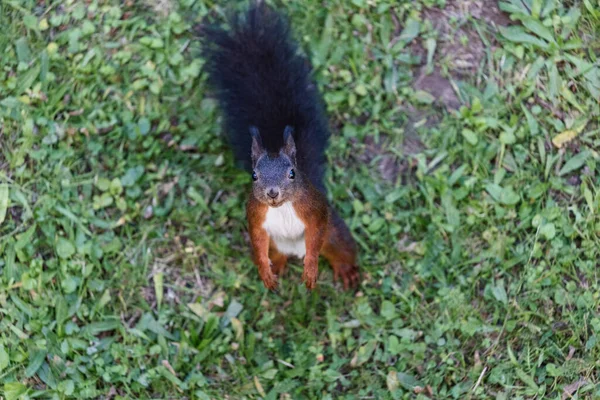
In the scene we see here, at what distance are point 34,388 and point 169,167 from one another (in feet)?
4.11

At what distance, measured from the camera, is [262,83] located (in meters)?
3.63

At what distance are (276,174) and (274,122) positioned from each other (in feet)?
1.52

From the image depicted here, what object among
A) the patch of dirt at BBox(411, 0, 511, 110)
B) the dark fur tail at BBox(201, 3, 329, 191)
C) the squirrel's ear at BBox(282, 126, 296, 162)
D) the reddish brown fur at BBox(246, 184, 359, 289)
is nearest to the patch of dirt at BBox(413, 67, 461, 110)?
the patch of dirt at BBox(411, 0, 511, 110)

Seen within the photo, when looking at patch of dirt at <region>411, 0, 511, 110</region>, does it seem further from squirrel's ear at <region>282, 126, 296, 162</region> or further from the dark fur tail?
squirrel's ear at <region>282, 126, 296, 162</region>

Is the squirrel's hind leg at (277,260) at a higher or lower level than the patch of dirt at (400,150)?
lower

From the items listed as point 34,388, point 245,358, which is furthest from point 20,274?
point 245,358

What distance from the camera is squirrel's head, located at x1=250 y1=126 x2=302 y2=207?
322 cm

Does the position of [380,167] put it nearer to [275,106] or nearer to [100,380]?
[275,106]

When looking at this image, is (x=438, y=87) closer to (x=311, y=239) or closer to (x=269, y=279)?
(x=311, y=239)

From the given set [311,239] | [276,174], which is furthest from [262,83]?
[311,239]

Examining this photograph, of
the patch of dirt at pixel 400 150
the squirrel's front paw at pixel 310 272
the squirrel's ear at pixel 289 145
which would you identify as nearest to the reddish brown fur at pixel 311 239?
the squirrel's front paw at pixel 310 272

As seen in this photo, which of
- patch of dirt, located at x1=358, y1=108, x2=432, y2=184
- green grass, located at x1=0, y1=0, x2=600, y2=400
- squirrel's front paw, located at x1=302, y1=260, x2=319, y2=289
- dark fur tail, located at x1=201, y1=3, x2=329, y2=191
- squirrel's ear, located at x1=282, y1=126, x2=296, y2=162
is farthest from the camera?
patch of dirt, located at x1=358, y1=108, x2=432, y2=184

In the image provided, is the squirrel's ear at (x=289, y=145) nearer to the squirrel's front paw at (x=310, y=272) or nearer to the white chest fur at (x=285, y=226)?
the white chest fur at (x=285, y=226)

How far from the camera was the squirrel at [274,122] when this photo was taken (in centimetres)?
345
